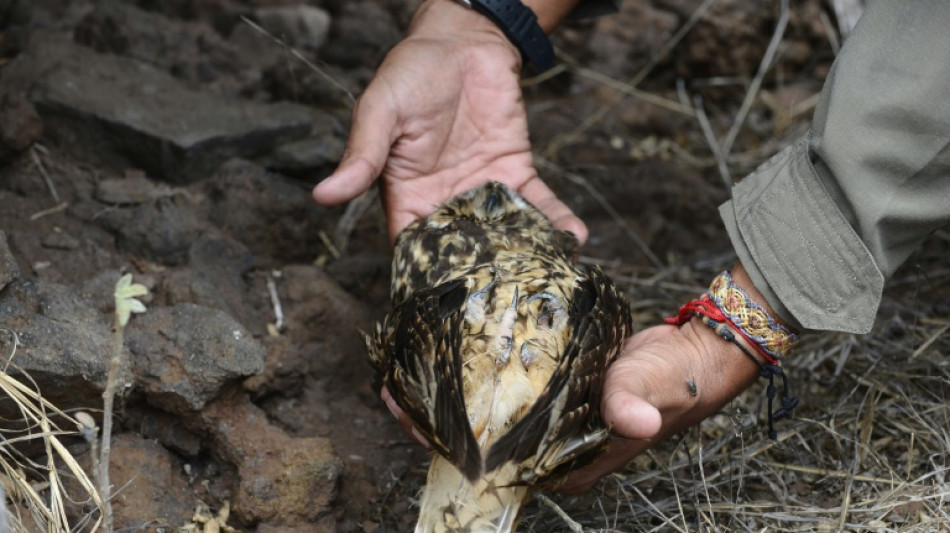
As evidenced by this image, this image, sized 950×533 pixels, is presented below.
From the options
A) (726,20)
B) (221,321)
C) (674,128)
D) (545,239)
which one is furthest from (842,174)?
(726,20)

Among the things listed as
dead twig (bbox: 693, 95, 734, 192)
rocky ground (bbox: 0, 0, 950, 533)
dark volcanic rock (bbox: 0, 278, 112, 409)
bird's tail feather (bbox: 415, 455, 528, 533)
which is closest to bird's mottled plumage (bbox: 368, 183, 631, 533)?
bird's tail feather (bbox: 415, 455, 528, 533)

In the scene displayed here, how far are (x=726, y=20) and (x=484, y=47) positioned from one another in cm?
263

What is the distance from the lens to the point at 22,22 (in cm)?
486

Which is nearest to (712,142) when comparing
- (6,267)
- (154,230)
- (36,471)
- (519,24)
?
(519,24)

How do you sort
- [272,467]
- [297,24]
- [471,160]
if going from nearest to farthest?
[272,467], [471,160], [297,24]

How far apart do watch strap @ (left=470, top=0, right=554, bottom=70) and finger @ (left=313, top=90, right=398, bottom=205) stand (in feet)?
2.49

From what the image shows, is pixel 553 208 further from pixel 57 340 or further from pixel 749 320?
pixel 57 340

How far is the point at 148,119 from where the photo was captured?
4.38 m

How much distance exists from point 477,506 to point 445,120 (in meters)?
1.91

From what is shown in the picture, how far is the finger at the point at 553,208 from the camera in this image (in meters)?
3.94

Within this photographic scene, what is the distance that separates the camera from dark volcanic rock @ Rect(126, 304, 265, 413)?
3309 millimetres

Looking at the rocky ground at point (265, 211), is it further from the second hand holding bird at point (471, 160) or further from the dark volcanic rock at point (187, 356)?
the second hand holding bird at point (471, 160)

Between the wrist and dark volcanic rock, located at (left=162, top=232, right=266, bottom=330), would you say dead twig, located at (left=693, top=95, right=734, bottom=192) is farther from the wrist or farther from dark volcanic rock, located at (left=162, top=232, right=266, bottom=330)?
dark volcanic rock, located at (left=162, top=232, right=266, bottom=330)

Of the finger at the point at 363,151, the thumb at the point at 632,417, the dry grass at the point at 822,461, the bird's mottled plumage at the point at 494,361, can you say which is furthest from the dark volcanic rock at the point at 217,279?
the thumb at the point at 632,417
